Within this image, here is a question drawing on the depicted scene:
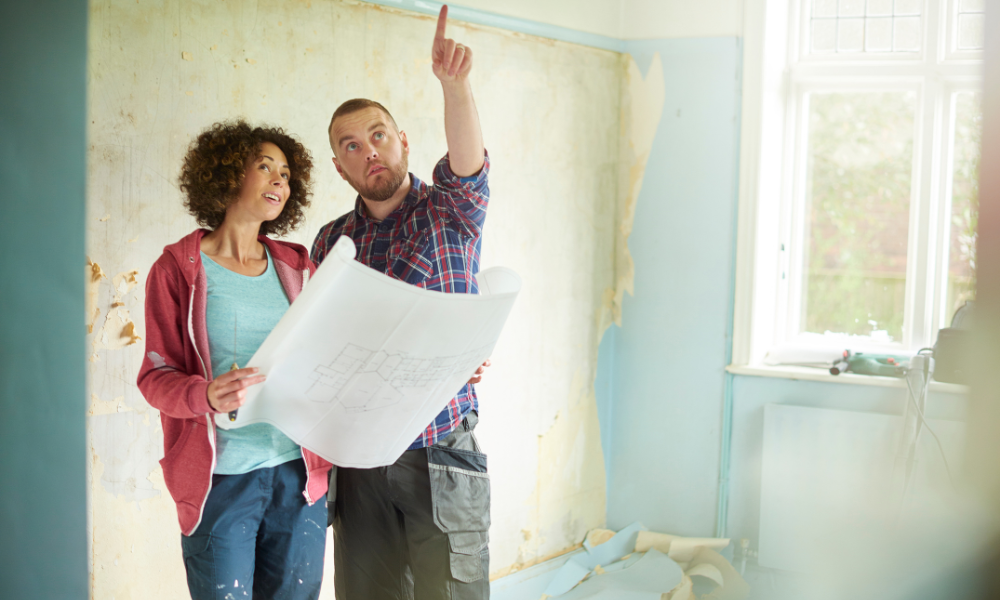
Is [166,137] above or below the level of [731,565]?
above

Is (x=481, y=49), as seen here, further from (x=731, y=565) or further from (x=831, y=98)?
(x=731, y=565)

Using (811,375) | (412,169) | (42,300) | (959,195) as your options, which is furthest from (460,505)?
(959,195)

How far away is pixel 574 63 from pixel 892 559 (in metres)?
1.98

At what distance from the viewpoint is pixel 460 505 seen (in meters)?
1.37

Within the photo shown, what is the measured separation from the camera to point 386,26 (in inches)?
74.7

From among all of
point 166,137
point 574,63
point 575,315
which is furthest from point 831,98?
point 166,137

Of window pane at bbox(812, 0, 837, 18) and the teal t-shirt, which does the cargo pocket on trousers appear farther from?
window pane at bbox(812, 0, 837, 18)

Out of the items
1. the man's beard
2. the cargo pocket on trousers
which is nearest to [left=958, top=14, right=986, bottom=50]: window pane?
the man's beard

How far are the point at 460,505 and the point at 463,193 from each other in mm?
631

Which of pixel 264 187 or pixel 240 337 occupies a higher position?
pixel 264 187

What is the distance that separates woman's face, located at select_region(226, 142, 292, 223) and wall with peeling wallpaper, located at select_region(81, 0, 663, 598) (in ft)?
1.17

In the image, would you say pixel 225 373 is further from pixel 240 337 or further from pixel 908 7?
pixel 908 7

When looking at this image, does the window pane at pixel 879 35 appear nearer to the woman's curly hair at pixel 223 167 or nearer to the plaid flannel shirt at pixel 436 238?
the plaid flannel shirt at pixel 436 238

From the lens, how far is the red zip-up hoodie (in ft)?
3.59
